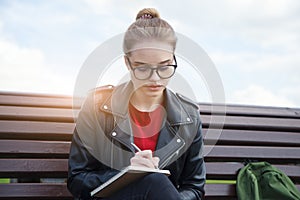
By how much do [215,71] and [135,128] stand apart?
1.65ft

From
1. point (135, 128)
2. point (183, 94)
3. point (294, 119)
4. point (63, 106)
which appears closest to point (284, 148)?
point (294, 119)

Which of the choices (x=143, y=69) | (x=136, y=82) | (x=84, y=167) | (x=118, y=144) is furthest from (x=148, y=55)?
(x=84, y=167)

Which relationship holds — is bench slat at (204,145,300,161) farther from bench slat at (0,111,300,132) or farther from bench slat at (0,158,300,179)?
bench slat at (0,158,300,179)

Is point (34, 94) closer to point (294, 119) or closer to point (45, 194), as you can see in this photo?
point (45, 194)

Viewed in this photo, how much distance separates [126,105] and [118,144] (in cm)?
21

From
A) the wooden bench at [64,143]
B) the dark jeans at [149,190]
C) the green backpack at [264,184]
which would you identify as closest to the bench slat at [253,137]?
the wooden bench at [64,143]

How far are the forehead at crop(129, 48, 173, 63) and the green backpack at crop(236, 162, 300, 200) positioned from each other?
3.58 feet

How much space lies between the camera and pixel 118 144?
2.37m

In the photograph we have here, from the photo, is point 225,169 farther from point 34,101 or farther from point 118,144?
point 34,101

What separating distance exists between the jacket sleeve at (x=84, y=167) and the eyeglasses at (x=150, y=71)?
0.33 metres

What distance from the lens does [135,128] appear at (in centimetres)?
244

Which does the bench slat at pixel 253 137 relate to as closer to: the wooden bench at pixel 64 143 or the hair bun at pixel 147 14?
the wooden bench at pixel 64 143

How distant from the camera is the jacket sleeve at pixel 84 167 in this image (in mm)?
2207

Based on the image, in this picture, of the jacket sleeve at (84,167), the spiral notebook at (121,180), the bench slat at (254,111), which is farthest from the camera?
the bench slat at (254,111)
